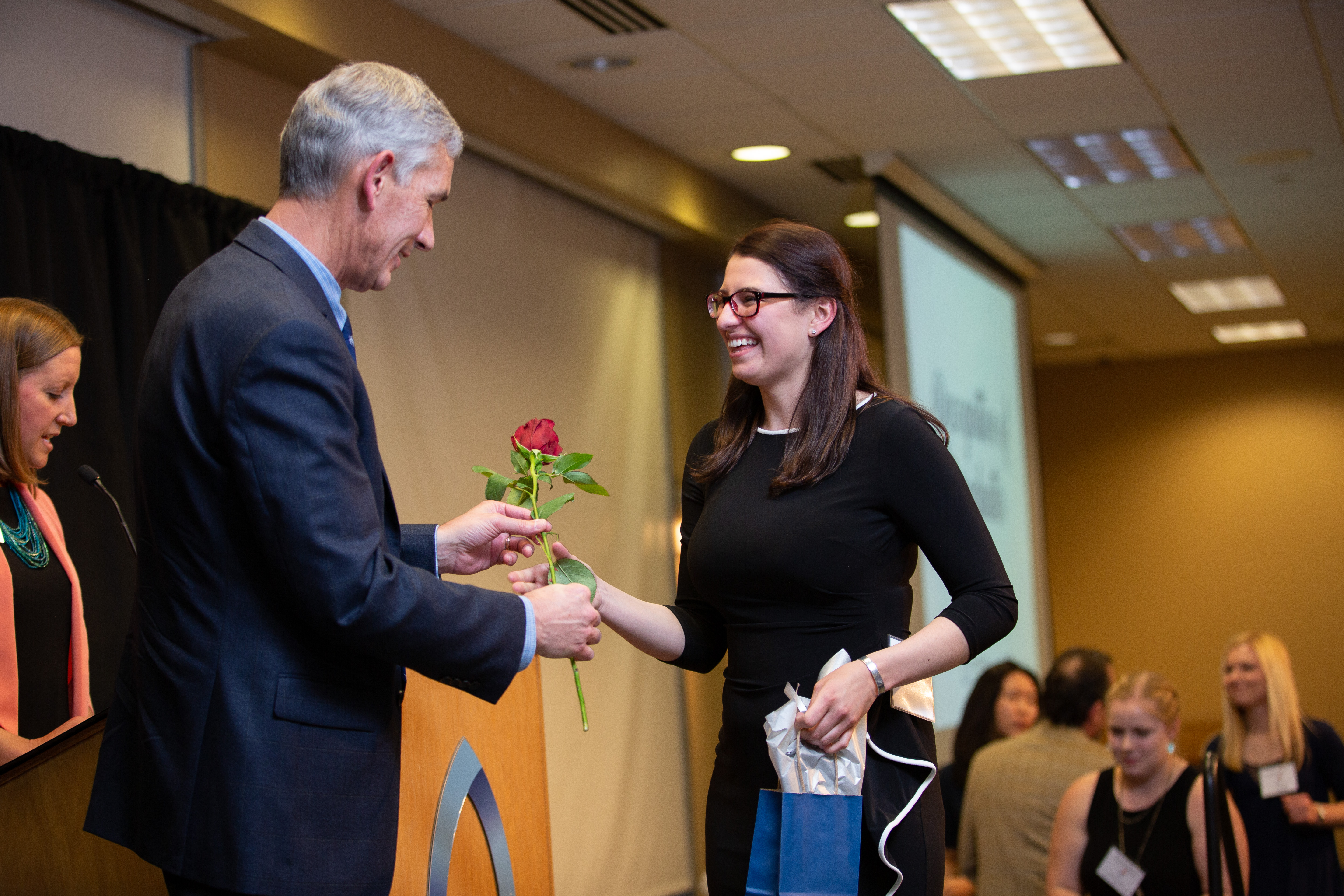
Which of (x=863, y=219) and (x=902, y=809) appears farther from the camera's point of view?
(x=863, y=219)

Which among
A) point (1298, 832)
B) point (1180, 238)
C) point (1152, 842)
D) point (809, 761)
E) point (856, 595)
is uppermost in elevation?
point (1180, 238)

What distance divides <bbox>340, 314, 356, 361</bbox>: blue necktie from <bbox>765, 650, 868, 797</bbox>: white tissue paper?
731mm

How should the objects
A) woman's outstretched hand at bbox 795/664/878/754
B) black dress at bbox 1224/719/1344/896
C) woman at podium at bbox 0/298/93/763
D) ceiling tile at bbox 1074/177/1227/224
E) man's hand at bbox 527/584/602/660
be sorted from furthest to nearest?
ceiling tile at bbox 1074/177/1227/224
black dress at bbox 1224/719/1344/896
woman at podium at bbox 0/298/93/763
woman's outstretched hand at bbox 795/664/878/754
man's hand at bbox 527/584/602/660

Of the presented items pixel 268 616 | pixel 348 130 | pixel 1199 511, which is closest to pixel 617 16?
pixel 348 130

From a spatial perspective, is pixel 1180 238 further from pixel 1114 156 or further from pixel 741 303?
pixel 741 303

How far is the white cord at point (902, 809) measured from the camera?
1.66 metres

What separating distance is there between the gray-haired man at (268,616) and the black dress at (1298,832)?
3427mm

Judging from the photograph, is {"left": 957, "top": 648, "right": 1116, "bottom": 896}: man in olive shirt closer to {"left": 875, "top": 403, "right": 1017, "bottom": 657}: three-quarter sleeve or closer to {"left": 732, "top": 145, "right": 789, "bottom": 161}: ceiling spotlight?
{"left": 875, "top": 403, "right": 1017, "bottom": 657}: three-quarter sleeve

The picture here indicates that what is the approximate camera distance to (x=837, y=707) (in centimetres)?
163

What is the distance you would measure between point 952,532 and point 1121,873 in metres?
2.10

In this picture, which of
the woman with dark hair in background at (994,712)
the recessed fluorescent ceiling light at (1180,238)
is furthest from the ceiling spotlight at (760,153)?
the woman with dark hair in background at (994,712)

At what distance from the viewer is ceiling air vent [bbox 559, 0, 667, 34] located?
171 inches

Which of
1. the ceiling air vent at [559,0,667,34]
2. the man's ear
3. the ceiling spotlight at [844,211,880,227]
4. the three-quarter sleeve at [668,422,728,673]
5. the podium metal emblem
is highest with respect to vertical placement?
the ceiling air vent at [559,0,667,34]

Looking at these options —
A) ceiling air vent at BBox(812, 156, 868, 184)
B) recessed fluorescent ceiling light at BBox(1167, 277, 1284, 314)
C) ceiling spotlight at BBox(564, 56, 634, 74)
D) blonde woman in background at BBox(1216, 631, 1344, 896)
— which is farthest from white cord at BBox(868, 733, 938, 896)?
recessed fluorescent ceiling light at BBox(1167, 277, 1284, 314)
